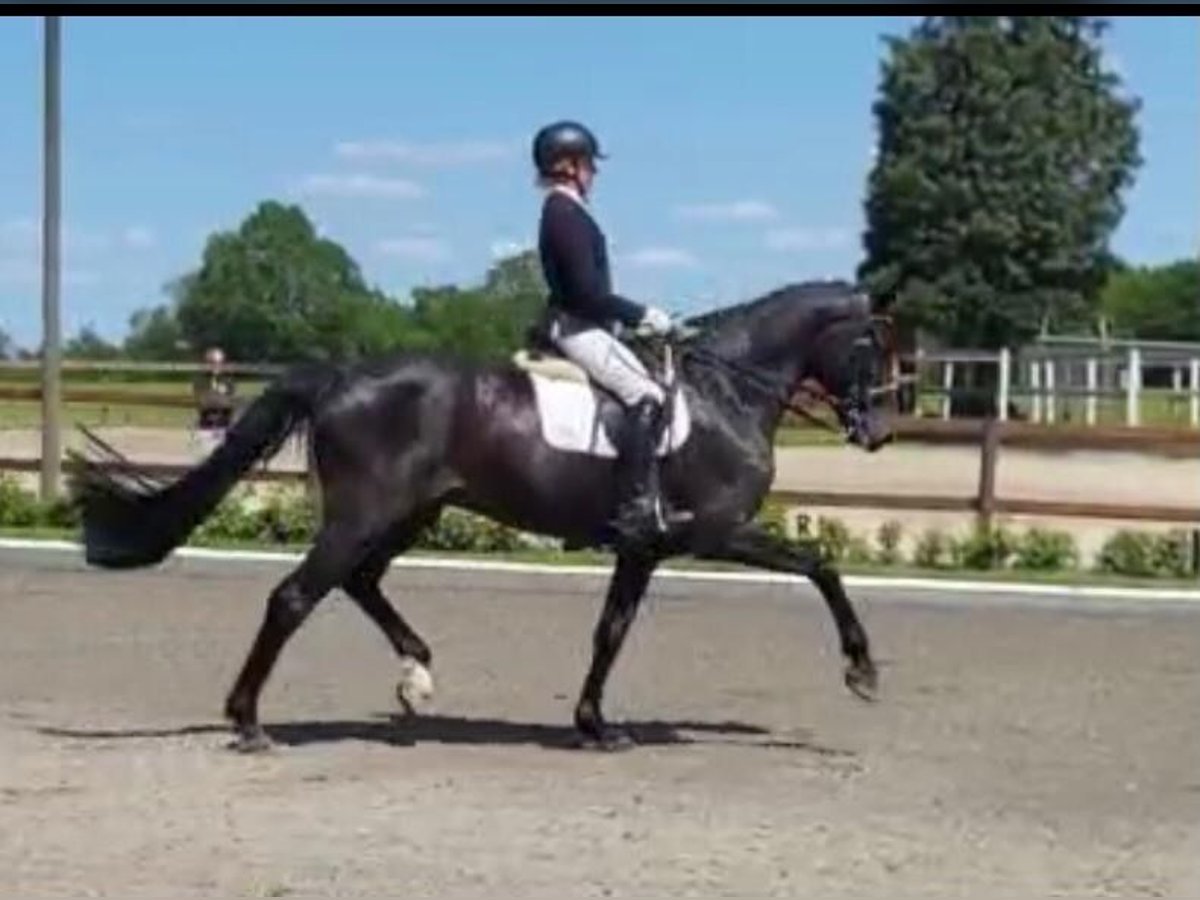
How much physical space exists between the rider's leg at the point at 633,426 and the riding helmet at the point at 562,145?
0.76 metres

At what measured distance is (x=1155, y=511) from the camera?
21.1 meters

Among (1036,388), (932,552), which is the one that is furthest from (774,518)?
(1036,388)

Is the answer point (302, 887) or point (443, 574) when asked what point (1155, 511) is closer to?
point (443, 574)

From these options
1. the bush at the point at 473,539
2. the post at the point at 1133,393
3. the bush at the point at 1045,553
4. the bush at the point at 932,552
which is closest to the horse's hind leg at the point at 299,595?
the bush at the point at 473,539

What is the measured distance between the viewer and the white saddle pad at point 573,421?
1061 cm

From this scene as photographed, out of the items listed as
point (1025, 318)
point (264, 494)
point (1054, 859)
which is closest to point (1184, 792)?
point (1054, 859)

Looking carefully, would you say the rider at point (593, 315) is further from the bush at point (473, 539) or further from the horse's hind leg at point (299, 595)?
the bush at point (473, 539)

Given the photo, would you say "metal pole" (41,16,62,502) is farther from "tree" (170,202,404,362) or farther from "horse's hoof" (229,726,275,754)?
"horse's hoof" (229,726,275,754)

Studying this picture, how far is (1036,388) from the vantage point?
150ft

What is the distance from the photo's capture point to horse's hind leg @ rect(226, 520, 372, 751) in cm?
1040

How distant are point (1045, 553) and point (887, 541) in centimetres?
134

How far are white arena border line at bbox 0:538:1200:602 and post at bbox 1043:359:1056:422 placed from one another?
24994mm

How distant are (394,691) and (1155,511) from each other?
34.8 feet

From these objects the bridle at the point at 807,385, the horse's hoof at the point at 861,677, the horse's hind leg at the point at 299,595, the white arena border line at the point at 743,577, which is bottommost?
the white arena border line at the point at 743,577
